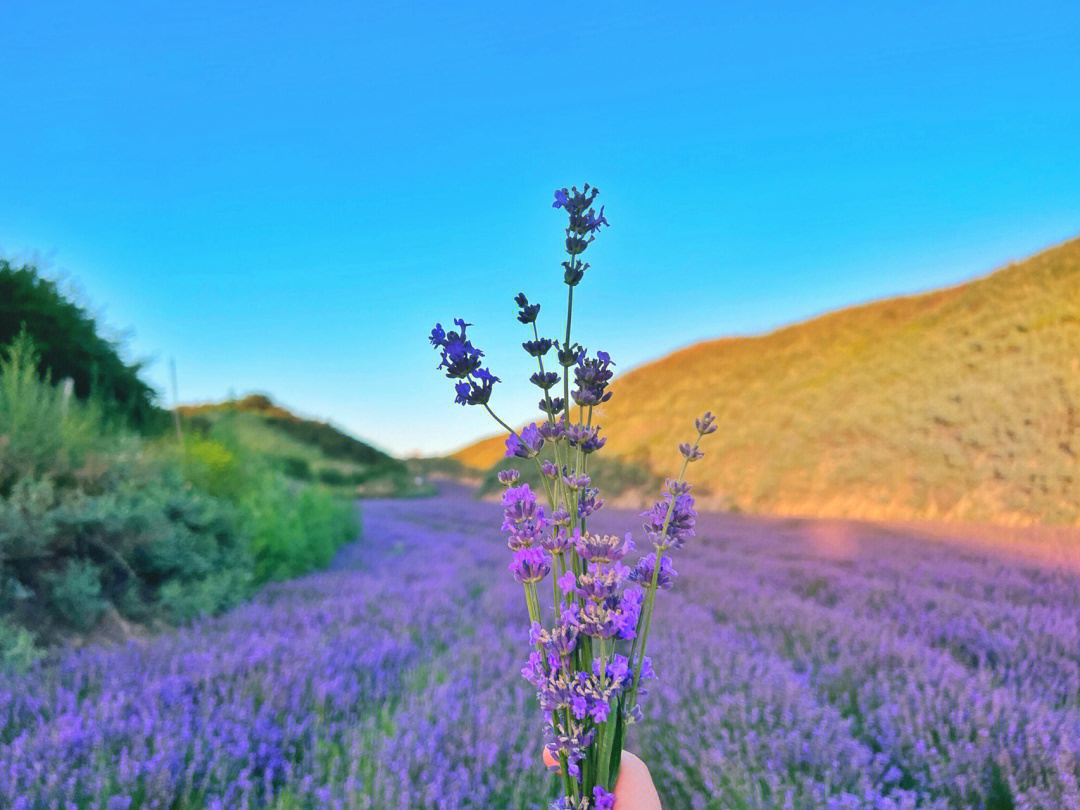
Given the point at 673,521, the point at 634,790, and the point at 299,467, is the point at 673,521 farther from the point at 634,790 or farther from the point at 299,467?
the point at 299,467

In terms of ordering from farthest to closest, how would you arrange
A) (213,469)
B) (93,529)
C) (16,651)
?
(213,469), (93,529), (16,651)

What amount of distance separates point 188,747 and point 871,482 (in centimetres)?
1182

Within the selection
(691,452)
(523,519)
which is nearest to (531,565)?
(523,519)

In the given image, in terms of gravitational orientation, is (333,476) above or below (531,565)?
below

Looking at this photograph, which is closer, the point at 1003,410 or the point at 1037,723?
the point at 1037,723

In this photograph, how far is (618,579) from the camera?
805mm

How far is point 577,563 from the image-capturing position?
0.87m

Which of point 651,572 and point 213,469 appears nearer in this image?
point 651,572

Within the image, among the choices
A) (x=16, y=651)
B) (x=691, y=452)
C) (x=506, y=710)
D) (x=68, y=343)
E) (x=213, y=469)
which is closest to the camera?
(x=691, y=452)

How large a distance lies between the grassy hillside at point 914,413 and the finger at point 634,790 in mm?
9638

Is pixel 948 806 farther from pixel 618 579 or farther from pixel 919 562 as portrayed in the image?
pixel 919 562

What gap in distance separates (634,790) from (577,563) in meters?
0.31

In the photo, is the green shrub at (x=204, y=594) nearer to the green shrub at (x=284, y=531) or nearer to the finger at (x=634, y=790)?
the green shrub at (x=284, y=531)

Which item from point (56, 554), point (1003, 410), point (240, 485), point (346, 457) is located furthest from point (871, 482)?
point (346, 457)
